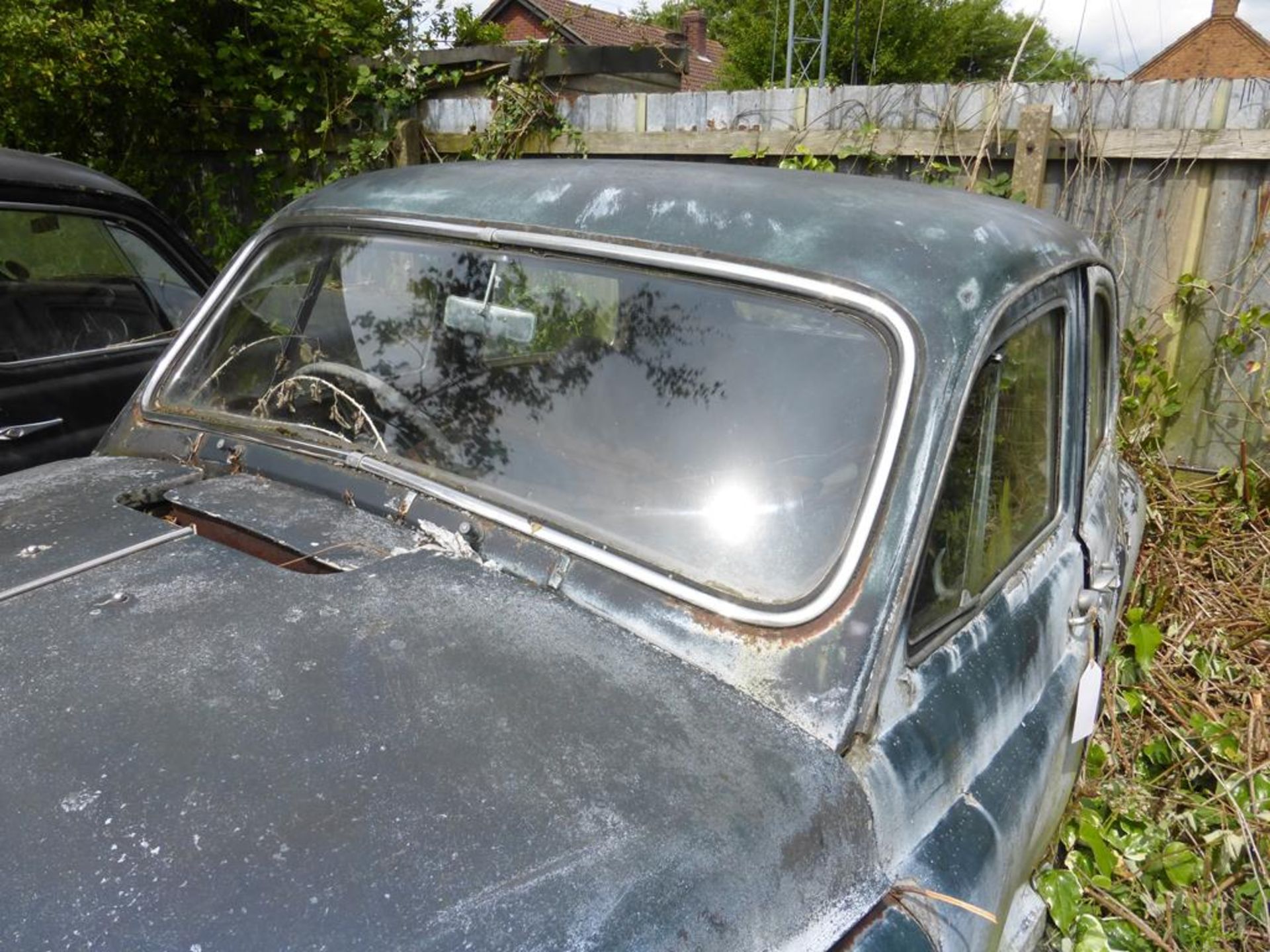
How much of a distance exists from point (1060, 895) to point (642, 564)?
1.27 m

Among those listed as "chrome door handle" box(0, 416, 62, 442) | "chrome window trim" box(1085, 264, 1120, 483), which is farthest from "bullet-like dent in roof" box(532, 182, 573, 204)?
"chrome door handle" box(0, 416, 62, 442)

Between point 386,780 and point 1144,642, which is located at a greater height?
point 386,780

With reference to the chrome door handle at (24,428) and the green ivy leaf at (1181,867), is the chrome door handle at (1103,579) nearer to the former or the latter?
the green ivy leaf at (1181,867)

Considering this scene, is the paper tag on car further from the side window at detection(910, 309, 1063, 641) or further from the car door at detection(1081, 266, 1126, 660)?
the side window at detection(910, 309, 1063, 641)

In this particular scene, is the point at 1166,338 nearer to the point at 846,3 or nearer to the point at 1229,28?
the point at 846,3

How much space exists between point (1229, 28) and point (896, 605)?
30.9m

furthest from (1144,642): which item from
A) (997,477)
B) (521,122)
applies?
(521,122)

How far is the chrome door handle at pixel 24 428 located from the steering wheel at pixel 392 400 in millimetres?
1443

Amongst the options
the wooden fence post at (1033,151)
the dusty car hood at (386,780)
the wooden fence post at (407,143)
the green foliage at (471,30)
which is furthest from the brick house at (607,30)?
the dusty car hood at (386,780)

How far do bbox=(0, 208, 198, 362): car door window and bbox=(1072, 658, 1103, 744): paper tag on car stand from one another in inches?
129

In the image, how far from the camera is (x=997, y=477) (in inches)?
70.9

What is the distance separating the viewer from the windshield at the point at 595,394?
5.10 ft

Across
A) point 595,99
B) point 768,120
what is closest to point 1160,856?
point 768,120

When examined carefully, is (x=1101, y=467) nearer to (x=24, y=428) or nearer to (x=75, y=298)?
(x=24, y=428)
